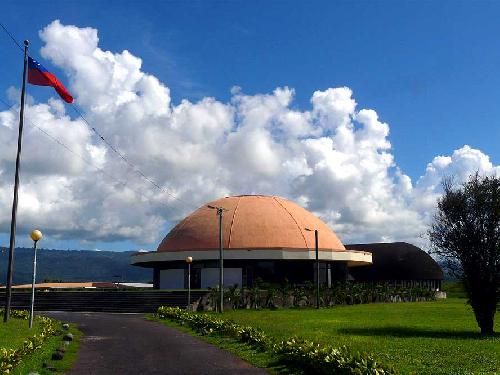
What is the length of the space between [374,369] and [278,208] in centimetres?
5762

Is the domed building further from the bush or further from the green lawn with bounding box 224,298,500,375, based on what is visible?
the green lawn with bounding box 224,298,500,375

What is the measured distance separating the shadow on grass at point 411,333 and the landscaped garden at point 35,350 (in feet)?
35.2

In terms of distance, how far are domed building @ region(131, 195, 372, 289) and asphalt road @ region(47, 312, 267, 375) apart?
117 feet

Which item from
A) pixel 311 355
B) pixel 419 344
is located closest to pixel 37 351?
pixel 311 355

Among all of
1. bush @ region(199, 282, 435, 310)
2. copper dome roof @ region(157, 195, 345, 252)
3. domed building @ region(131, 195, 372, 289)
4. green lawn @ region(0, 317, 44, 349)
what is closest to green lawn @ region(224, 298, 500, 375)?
green lawn @ region(0, 317, 44, 349)

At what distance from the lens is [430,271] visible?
80.6 m

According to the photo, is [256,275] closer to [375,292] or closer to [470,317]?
[375,292]

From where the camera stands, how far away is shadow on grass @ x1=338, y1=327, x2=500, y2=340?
22395 mm

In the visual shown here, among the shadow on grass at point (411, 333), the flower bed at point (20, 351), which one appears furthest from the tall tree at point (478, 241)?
the flower bed at point (20, 351)

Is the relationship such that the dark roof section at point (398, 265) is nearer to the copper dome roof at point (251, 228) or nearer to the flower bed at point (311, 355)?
the copper dome roof at point (251, 228)

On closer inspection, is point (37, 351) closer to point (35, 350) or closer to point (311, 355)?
point (35, 350)

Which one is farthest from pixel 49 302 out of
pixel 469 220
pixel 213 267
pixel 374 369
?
pixel 374 369

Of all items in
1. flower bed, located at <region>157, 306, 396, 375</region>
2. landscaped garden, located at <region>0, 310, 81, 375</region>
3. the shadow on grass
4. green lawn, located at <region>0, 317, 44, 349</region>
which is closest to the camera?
flower bed, located at <region>157, 306, 396, 375</region>

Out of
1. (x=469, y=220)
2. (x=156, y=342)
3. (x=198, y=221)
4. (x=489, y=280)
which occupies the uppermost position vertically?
(x=198, y=221)
